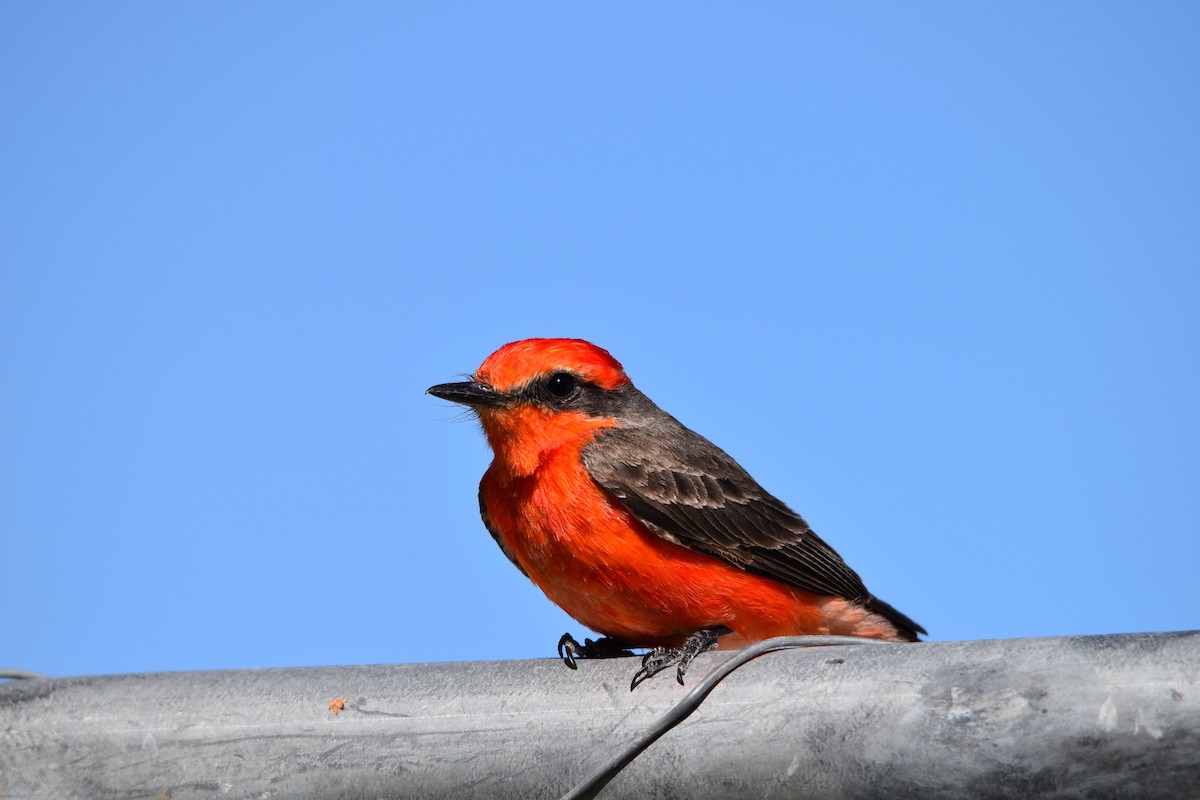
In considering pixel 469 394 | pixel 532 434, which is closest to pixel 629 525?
pixel 532 434

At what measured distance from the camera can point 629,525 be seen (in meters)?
5.60

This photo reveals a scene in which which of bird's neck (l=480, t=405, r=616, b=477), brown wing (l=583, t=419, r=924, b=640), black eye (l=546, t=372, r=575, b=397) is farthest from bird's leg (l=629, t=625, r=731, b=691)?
black eye (l=546, t=372, r=575, b=397)

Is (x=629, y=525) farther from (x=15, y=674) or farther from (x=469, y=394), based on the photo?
(x=15, y=674)

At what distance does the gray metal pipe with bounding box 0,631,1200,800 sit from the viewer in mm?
2779

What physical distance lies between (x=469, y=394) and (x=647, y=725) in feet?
10.5

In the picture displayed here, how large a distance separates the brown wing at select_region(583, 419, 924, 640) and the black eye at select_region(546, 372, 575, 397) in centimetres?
33

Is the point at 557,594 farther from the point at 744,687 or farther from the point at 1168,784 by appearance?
the point at 1168,784

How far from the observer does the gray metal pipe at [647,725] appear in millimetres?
2779

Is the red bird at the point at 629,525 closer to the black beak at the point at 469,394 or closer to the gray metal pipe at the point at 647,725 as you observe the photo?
the black beak at the point at 469,394

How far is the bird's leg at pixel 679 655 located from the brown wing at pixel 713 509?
0.46m

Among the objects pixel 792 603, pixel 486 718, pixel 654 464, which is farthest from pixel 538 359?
pixel 486 718

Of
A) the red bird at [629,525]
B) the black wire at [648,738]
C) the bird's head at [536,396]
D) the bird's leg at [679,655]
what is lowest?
the black wire at [648,738]

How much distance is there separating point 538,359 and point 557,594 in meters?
1.23

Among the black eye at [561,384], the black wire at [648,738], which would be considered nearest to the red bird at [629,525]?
the black eye at [561,384]
